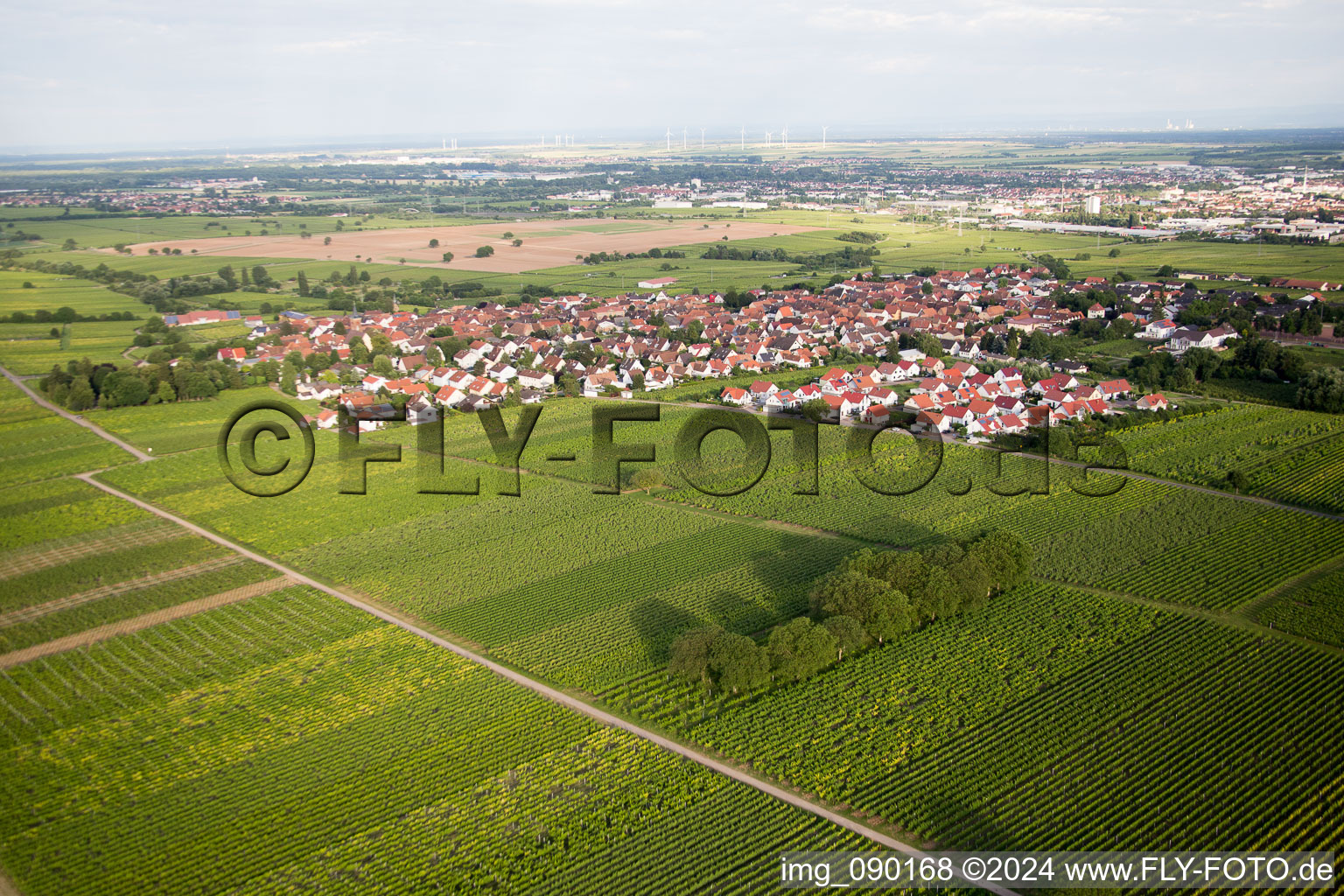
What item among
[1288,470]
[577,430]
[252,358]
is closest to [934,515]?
[1288,470]

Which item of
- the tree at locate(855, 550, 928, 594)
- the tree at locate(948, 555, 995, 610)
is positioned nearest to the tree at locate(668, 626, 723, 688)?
the tree at locate(855, 550, 928, 594)

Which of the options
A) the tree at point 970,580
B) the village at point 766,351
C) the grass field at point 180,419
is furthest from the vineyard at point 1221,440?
the grass field at point 180,419

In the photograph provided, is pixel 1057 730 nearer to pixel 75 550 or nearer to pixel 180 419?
pixel 75 550

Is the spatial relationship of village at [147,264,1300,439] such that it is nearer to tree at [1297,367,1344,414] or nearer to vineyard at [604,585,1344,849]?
tree at [1297,367,1344,414]

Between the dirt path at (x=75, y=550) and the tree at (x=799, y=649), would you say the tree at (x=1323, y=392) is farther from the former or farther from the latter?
the dirt path at (x=75, y=550)

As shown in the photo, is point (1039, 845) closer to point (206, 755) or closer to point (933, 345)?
point (206, 755)

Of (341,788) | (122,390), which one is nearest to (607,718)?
(341,788)
